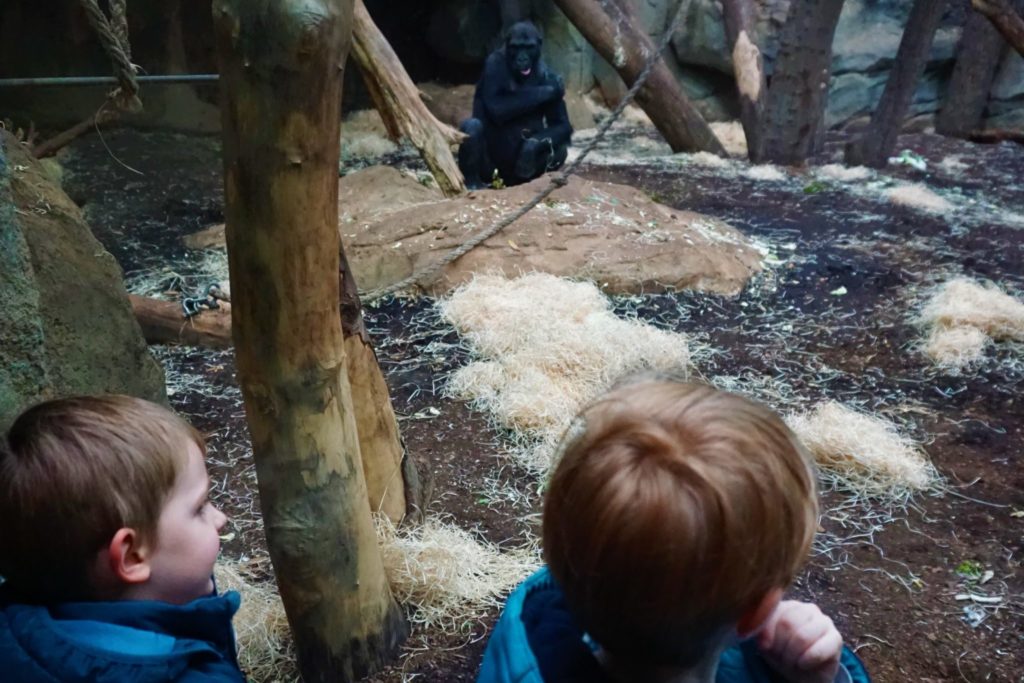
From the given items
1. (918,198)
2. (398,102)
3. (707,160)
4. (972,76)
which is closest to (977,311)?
(918,198)

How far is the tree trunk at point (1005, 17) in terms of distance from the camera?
526cm

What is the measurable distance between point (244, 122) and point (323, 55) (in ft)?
0.51

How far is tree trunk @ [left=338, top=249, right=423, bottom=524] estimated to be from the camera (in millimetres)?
2029

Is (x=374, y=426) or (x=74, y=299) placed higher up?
(x=74, y=299)

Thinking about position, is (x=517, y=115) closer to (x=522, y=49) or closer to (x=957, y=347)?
(x=522, y=49)

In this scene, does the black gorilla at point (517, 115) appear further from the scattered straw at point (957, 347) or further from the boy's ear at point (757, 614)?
the boy's ear at point (757, 614)

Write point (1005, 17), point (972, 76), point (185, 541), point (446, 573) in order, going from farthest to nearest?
point (972, 76), point (1005, 17), point (446, 573), point (185, 541)

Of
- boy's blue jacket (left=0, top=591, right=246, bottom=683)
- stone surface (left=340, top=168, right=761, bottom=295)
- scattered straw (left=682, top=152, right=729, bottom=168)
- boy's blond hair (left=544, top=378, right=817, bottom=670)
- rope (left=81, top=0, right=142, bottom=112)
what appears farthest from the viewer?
scattered straw (left=682, top=152, right=729, bottom=168)

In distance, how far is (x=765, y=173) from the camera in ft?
22.3

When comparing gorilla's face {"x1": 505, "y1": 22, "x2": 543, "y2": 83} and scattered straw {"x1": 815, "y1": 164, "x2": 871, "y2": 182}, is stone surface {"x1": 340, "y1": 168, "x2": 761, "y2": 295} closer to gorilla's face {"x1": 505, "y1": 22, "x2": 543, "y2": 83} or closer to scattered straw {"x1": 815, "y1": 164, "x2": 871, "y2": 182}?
gorilla's face {"x1": 505, "y1": 22, "x2": 543, "y2": 83}

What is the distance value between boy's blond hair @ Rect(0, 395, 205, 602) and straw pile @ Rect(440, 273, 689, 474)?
1722 millimetres

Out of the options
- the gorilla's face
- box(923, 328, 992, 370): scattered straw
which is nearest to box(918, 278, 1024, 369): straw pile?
box(923, 328, 992, 370): scattered straw

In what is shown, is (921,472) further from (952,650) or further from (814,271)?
(814,271)

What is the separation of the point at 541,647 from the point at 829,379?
9.02ft
